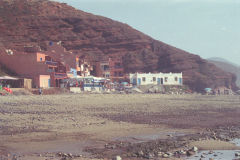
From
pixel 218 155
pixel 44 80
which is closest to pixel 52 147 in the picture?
pixel 218 155

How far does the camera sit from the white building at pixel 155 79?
62.2m

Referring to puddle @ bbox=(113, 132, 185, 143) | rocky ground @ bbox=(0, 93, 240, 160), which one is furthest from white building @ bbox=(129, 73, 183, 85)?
puddle @ bbox=(113, 132, 185, 143)

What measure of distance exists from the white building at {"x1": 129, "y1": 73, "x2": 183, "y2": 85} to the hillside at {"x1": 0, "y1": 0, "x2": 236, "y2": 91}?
3.56m

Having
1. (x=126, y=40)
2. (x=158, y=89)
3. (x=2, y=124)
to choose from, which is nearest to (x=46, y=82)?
(x=158, y=89)

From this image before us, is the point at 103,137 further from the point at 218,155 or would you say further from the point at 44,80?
the point at 44,80

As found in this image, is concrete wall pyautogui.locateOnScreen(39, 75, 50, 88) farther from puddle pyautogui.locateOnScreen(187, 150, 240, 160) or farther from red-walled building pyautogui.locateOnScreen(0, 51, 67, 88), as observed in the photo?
puddle pyautogui.locateOnScreen(187, 150, 240, 160)

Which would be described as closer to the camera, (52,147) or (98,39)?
(52,147)

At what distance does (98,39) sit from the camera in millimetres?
83000

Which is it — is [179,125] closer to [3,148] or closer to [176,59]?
[3,148]

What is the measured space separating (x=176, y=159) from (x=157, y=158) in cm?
50

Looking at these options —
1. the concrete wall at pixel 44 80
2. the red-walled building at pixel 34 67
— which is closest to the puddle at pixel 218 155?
the red-walled building at pixel 34 67

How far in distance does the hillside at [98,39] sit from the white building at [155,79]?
356 cm

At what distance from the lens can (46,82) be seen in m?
43.9

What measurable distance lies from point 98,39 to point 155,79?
25.0 metres
